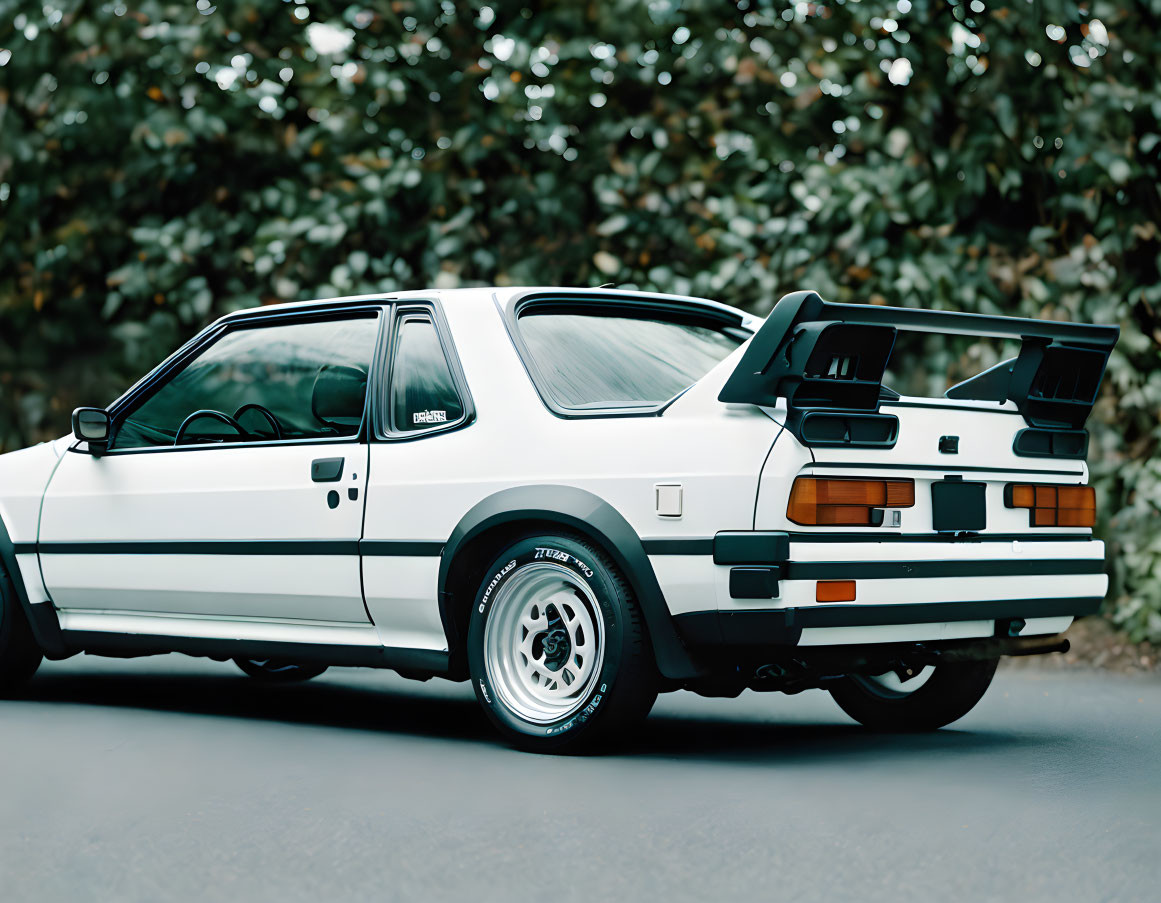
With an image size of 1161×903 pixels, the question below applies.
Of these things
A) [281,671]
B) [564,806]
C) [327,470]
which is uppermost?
[327,470]

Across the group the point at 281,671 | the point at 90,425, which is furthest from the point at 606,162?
the point at 90,425

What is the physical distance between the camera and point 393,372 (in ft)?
22.1

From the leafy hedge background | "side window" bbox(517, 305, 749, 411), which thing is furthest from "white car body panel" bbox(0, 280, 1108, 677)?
the leafy hedge background

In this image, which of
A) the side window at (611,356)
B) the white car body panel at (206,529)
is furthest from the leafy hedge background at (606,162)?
the white car body panel at (206,529)

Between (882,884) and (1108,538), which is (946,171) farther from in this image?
(882,884)

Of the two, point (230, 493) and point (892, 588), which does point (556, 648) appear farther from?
point (230, 493)

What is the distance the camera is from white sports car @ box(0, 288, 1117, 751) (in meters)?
5.70

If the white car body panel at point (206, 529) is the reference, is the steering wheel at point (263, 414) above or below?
above

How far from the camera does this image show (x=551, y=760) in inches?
236

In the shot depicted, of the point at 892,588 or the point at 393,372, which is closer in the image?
the point at 892,588

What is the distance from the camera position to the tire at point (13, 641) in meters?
7.65

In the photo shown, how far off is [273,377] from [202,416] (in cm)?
59

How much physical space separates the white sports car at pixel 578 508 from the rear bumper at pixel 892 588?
1 cm

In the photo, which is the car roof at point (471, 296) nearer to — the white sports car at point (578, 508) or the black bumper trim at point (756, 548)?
the white sports car at point (578, 508)
